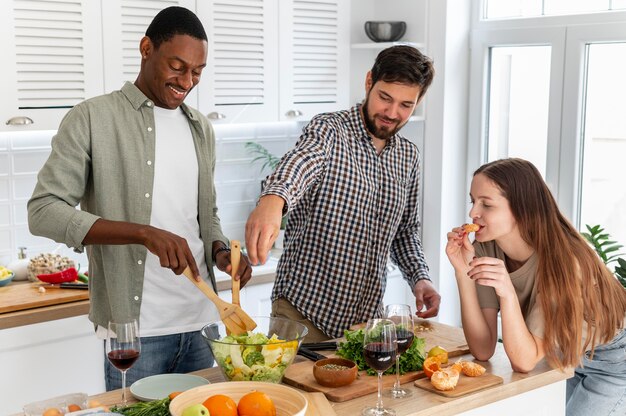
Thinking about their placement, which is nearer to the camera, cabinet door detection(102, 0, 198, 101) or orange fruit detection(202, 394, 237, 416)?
orange fruit detection(202, 394, 237, 416)

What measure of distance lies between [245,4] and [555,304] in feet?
7.69

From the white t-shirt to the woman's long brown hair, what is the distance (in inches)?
35.8

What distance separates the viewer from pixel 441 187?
445 cm

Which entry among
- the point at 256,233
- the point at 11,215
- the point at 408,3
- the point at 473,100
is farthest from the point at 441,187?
the point at 256,233

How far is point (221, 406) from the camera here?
5.87ft

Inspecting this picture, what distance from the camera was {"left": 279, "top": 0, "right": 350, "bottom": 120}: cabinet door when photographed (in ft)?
13.7

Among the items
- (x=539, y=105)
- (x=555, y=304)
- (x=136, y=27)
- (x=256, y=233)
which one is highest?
(x=136, y=27)

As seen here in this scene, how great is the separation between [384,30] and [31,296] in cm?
228

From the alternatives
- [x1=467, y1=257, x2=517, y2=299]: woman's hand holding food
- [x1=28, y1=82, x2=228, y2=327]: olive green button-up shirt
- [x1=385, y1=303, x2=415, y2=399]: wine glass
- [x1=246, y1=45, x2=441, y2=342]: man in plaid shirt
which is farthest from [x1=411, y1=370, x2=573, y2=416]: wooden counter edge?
[x1=28, y1=82, x2=228, y2=327]: olive green button-up shirt

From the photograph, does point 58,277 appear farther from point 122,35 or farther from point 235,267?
point 235,267

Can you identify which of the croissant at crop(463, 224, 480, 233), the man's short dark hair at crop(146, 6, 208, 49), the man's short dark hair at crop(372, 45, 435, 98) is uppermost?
the man's short dark hair at crop(146, 6, 208, 49)

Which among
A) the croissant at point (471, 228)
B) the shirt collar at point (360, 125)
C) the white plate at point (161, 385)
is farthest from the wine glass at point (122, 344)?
the shirt collar at point (360, 125)

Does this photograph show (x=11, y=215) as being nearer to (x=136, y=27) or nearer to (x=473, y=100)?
(x=136, y=27)

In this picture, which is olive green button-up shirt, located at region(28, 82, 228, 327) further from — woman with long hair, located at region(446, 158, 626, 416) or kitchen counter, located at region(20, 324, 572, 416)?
woman with long hair, located at region(446, 158, 626, 416)
